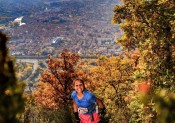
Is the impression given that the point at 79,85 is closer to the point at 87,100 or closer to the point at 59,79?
the point at 87,100

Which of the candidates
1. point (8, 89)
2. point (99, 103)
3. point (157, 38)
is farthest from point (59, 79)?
point (8, 89)

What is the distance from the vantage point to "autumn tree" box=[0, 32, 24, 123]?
4.22 feet

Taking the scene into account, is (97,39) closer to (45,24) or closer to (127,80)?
(45,24)

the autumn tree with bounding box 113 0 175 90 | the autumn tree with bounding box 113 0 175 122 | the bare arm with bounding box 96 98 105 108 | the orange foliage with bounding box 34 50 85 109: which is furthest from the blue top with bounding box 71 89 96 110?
the orange foliage with bounding box 34 50 85 109

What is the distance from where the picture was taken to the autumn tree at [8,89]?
4.22ft

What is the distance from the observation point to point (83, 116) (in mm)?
6801

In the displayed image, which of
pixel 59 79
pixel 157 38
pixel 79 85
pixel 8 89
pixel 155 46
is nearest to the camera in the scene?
pixel 8 89

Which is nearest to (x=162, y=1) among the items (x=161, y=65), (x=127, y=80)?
(x=161, y=65)

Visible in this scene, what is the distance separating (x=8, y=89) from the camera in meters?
1.31

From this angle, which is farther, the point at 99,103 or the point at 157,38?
the point at 157,38

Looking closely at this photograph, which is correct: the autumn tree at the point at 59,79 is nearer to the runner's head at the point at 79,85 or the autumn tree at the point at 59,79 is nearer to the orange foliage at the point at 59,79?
the orange foliage at the point at 59,79

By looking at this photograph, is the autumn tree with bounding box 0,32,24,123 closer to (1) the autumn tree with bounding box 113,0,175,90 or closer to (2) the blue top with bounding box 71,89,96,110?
(2) the blue top with bounding box 71,89,96,110

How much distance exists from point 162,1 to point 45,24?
7465 inches

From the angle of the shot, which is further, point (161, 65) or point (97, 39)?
point (97, 39)
